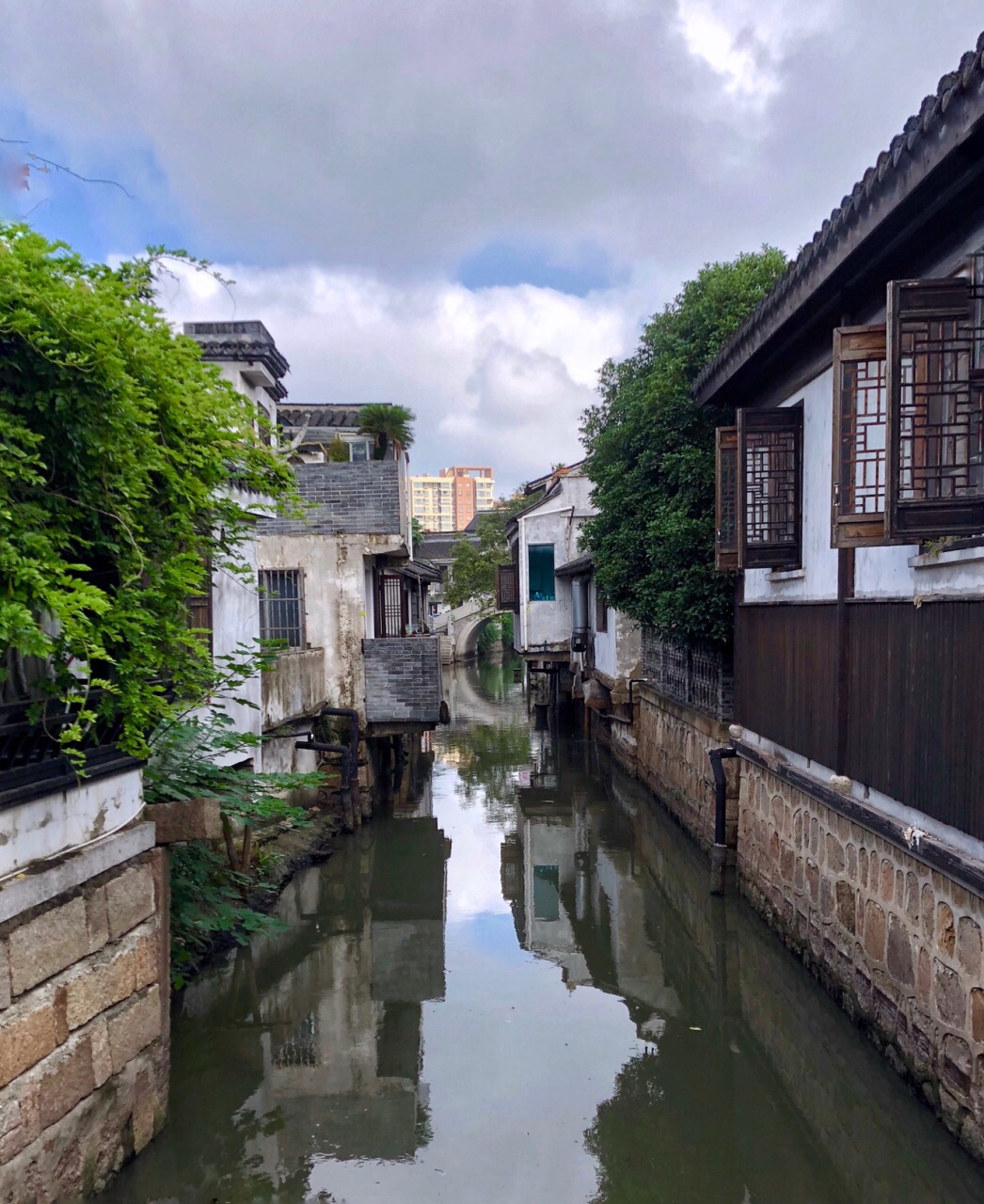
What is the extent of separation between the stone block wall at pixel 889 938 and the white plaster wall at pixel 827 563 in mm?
1817

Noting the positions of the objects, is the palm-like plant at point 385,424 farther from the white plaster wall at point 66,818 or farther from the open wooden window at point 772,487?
the white plaster wall at point 66,818

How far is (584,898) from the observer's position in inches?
448

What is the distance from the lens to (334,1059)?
705 cm

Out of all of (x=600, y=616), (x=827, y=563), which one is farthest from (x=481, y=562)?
(x=827, y=563)

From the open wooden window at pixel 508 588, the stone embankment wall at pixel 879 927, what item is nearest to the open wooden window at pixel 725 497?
the stone embankment wall at pixel 879 927

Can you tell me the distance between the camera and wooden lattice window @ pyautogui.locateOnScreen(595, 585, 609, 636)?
19.5 metres

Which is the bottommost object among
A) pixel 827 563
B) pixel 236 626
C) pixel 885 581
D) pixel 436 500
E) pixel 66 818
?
pixel 66 818

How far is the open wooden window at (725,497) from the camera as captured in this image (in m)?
9.12

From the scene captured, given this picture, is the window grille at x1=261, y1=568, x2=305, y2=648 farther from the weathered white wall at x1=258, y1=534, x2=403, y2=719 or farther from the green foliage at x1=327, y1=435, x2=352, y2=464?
the green foliage at x1=327, y1=435, x2=352, y2=464

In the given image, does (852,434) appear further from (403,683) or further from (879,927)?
(403,683)

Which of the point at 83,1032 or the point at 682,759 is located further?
the point at 682,759

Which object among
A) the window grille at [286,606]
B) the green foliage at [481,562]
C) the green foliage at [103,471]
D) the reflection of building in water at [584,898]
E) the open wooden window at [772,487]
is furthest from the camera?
the green foliage at [481,562]

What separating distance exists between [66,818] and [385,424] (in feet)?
38.1

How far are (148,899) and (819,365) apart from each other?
675 cm
